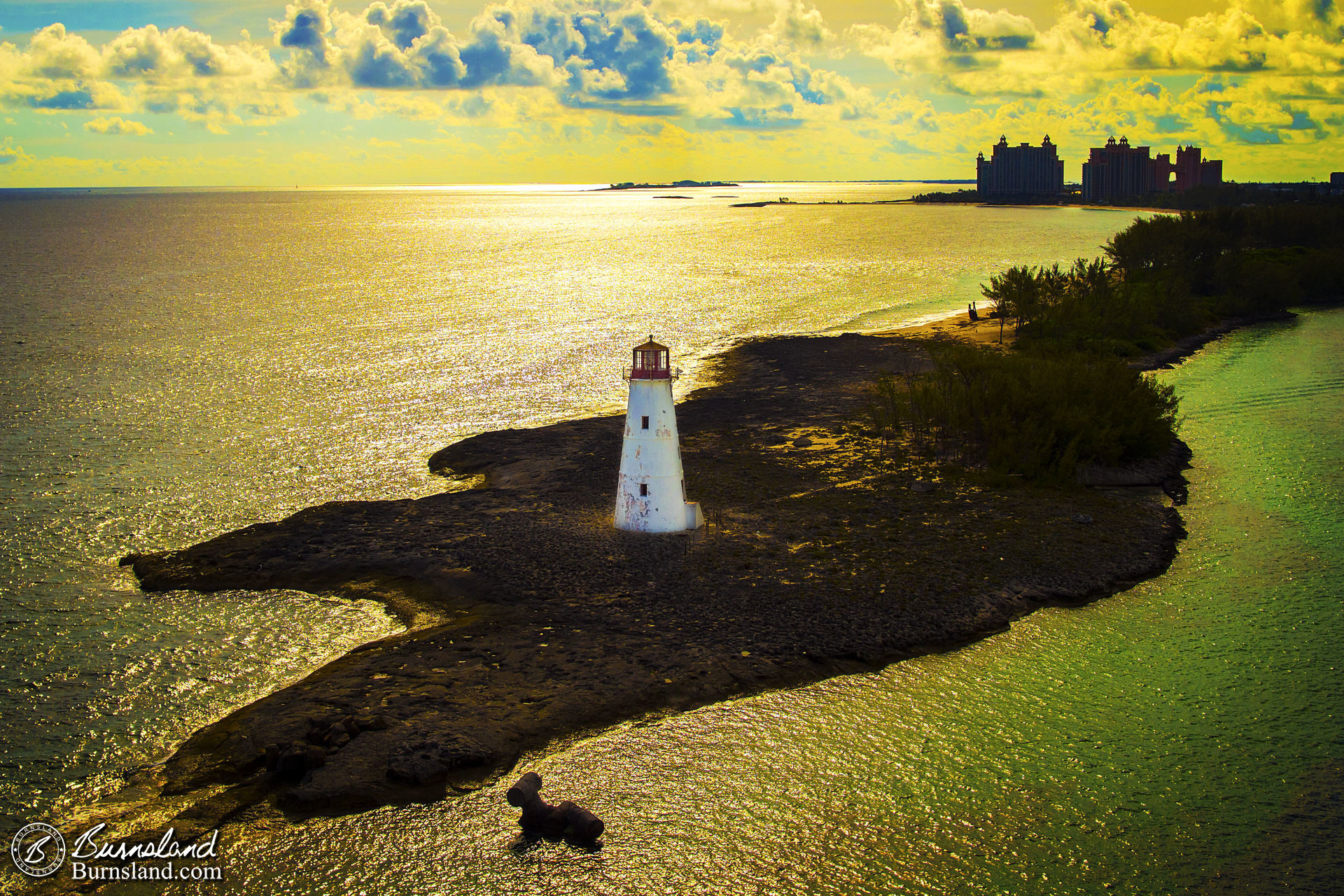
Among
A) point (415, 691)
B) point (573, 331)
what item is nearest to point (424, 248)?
point (573, 331)

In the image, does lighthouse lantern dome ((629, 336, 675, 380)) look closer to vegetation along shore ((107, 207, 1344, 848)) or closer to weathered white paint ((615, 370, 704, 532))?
weathered white paint ((615, 370, 704, 532))

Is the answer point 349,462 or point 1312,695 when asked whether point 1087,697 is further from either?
point 349,462

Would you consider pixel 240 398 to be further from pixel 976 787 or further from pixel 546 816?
pixel 976 787

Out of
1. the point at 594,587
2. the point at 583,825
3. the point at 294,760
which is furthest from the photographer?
the point at 594,587

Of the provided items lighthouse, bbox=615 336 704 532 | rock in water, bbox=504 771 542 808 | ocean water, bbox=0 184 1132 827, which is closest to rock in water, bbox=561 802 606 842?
rock in water, bbox=504 771 542 808

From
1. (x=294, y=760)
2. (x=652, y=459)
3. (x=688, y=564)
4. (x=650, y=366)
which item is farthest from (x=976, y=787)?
(x=650, y=366)
